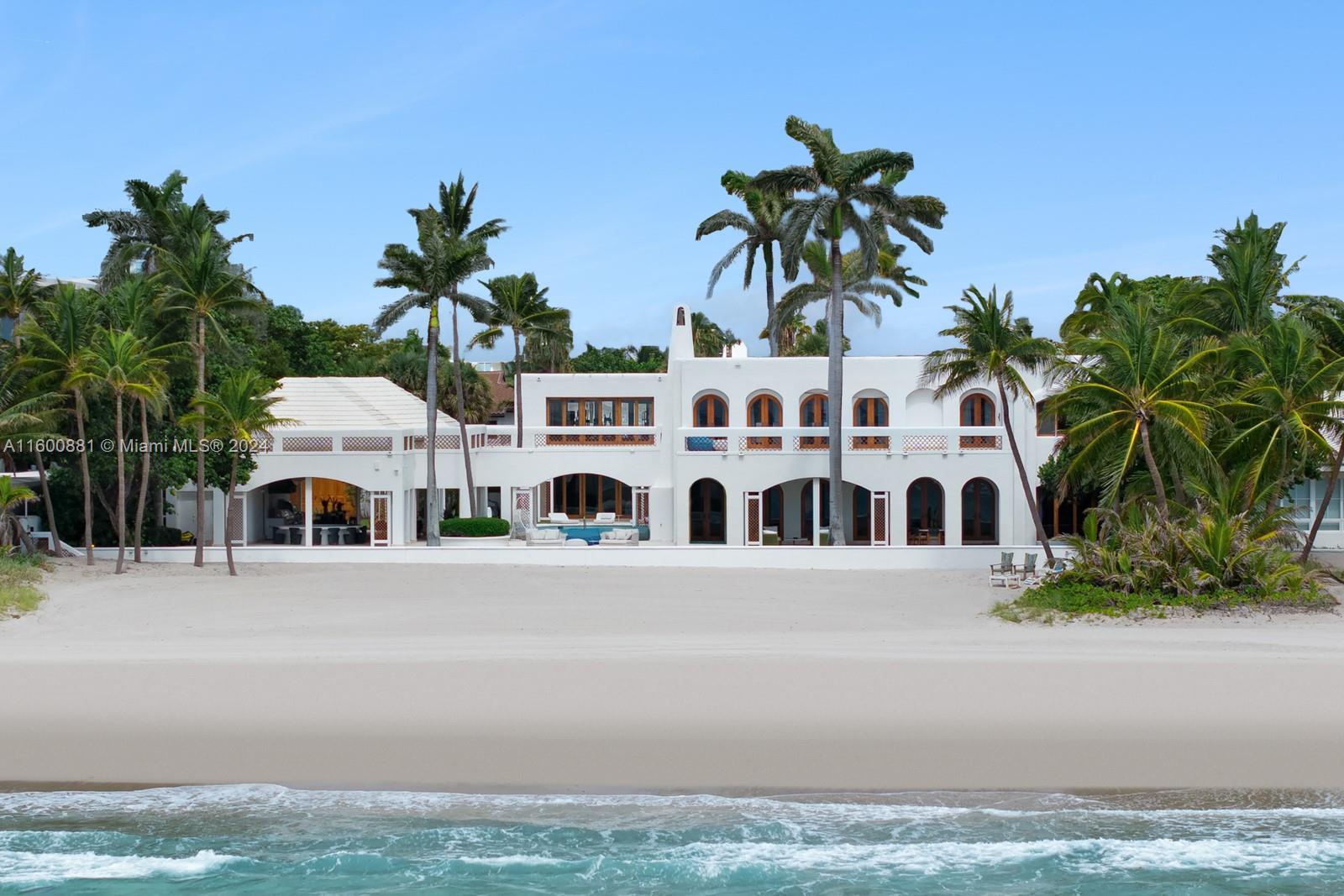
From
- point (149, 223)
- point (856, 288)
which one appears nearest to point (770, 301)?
point (856, 288)

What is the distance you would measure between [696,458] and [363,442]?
10.0 metres

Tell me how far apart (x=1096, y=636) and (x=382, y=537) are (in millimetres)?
22859

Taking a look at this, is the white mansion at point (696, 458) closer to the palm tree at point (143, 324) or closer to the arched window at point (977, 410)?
the arched window at point (977, 410)

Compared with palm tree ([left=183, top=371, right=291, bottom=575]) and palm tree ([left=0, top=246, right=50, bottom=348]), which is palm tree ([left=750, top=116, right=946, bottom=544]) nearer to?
palm tree ([left=183, top=371, right=291, bottom=575])

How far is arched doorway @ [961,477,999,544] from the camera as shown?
124 feet

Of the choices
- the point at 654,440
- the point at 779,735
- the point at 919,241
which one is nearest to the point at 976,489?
the point at 919,241

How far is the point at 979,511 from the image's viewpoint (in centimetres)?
3794

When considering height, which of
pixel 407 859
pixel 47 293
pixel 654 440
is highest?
pixel 47 293

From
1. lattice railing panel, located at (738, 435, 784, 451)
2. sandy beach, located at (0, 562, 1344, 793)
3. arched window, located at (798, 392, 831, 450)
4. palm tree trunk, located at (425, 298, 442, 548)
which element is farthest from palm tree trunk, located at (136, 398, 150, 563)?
arched window, located at (798, 392, 831, 450)

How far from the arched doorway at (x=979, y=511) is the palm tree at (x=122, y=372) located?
23.5 metres

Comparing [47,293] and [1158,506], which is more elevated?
[47,293]

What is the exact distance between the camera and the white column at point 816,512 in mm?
35419

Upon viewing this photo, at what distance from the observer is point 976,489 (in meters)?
38.0

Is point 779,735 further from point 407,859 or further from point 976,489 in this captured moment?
point 976,489
